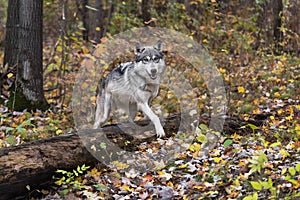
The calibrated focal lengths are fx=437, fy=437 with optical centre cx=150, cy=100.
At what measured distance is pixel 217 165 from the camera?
230 inches

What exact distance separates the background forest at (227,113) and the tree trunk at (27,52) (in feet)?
0.76

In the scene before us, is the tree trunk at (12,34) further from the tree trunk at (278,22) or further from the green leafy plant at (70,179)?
the tree trunk at (278,22)

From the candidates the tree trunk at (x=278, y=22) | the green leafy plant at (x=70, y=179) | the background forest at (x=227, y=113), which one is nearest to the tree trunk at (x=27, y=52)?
the background forest at (x=227, y=113)

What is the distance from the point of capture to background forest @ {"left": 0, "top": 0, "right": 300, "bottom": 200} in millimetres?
5352

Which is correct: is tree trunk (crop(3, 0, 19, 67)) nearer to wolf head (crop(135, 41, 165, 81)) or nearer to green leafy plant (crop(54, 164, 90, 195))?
wolf head (crop(135, 41, 165, 81))

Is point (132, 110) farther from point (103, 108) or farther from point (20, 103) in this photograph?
point (20, 103)

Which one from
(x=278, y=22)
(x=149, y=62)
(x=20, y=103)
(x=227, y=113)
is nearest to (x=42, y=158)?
(x=149, y=62)

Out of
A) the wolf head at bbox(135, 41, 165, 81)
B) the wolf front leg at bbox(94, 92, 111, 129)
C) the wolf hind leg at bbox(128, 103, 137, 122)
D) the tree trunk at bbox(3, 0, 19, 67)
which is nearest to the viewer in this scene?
the wolf head at bbox(135, 41, 165, 81)

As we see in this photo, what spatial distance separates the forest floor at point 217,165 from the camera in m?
5.03

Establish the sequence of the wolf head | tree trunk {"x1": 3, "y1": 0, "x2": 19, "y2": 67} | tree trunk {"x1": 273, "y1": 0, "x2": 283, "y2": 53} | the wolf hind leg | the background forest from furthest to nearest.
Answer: tree trunk {"x1": 273, "y1": 0, "x2": 283, "y2": 53}
tree trunk {"x1": 3, "y1": 0, "x2": 19, "y2": 67}
the wolf hind leg
the wolf head
the background forest

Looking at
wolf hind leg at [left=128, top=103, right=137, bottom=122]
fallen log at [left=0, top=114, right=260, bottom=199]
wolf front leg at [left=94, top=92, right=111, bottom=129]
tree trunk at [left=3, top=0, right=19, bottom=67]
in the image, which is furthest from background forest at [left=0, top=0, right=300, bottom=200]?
wolf hind leg at [left=128, top=103, right=137, bottom=122]

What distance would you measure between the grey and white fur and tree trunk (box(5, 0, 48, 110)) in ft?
7.24

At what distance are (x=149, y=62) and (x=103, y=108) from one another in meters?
1.73

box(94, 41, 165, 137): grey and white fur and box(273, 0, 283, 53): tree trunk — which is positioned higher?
box(273, 0, 283, 53): tree trunk
